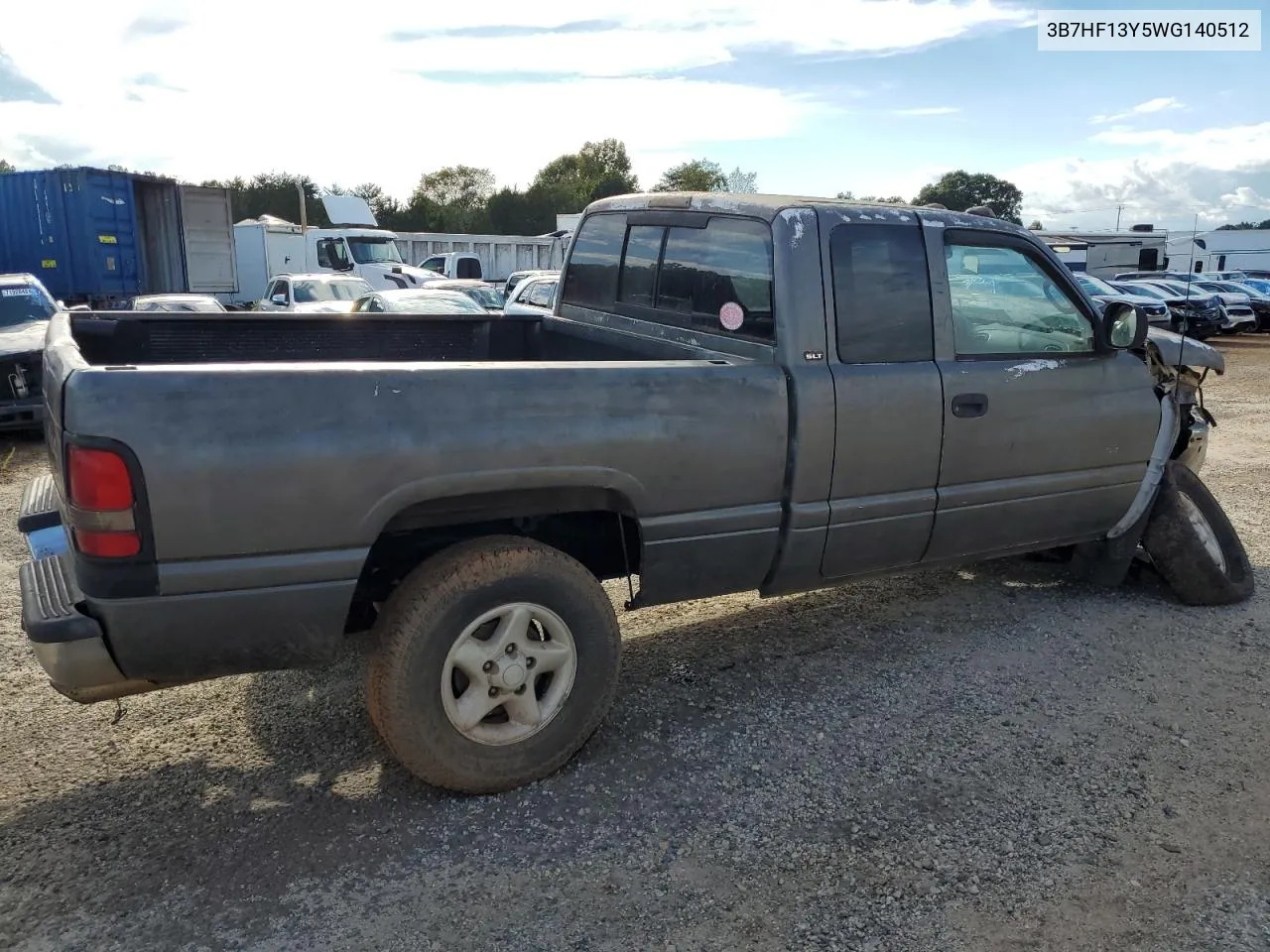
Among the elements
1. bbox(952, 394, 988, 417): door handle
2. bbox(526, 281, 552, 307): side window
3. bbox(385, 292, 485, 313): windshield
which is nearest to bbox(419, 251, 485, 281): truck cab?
bbox(385, 292, 485, 313): windshield

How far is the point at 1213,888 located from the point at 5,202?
20993mm

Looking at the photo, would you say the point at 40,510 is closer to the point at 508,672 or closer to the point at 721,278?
the point at 508,672

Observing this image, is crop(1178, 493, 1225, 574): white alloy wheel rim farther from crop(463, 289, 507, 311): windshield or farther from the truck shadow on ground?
crop(463, 289, 507, 311): windshield

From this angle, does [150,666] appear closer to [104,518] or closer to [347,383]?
[104,518]

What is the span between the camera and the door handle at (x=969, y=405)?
4012 millimetres

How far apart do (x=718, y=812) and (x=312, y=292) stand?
15.2 meters

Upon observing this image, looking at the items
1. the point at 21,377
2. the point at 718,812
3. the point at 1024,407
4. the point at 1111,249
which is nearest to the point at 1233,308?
the point at 1111,249

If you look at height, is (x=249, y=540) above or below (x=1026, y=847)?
above

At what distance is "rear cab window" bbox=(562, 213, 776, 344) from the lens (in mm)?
3867

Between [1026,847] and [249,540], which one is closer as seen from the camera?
[249,540]

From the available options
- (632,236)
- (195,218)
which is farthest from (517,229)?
(632,236)

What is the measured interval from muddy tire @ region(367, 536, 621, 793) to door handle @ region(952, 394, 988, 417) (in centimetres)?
169

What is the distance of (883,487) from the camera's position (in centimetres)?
391

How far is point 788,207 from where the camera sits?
12.6 feet
